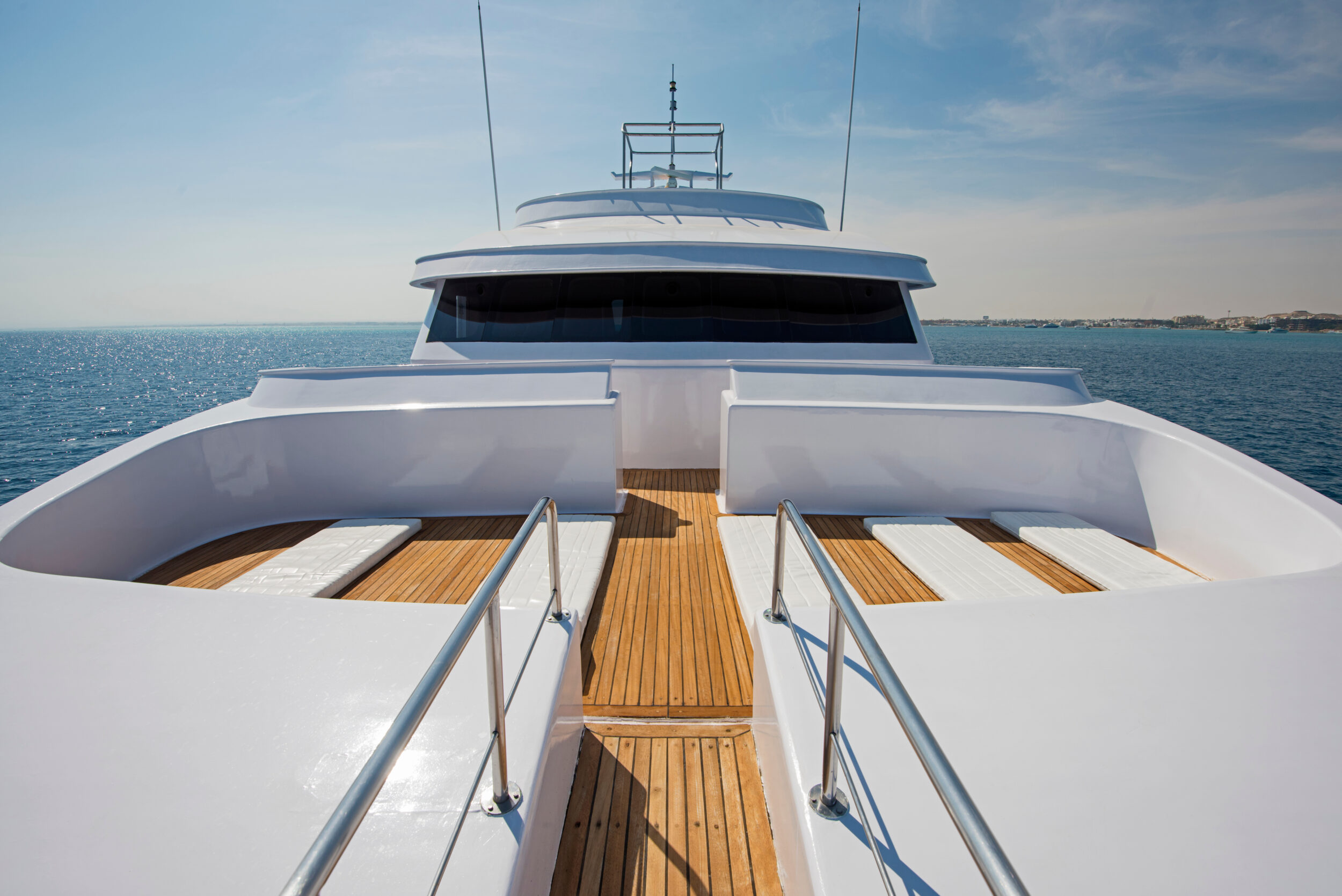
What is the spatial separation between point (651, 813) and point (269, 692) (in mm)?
1174

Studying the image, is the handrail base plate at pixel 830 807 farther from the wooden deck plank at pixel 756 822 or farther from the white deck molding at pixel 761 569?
the white deck molding at pixel 761 569

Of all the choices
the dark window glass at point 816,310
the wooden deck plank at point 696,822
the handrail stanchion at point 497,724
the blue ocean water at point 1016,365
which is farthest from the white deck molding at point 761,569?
the blue ocean water at point 1016,365

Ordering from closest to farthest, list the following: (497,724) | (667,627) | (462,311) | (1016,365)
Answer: (497,724), (667,627), (462,311), (1016,365)

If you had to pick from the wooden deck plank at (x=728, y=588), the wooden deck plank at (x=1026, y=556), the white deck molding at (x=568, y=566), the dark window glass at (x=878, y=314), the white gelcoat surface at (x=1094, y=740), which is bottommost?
the wooden deck plank at (x=728, y=588)

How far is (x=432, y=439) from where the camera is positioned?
4.28m

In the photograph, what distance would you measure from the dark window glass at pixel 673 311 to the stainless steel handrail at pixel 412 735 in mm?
4336

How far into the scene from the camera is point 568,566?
3.42 m

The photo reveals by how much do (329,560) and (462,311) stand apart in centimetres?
335

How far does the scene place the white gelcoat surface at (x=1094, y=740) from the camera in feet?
3.98

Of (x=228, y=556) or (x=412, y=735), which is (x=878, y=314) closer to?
(x=228, y=556)

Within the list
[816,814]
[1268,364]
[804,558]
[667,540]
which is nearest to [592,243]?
[667,540]

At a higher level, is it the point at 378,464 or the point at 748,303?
the point at 748,303

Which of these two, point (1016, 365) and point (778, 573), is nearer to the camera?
point (778, 573)

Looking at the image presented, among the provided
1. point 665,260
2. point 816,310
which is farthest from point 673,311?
point 816,310
